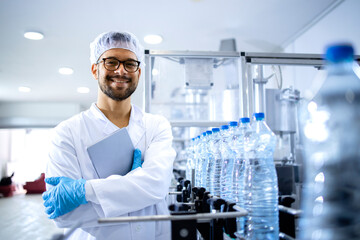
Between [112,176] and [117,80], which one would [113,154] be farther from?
[117,80]

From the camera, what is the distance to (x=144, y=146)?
1.18m

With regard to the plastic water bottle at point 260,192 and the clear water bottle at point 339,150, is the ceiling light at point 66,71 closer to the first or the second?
the plastic water bottle at point 260,192

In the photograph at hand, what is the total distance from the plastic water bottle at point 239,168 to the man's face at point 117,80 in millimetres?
520

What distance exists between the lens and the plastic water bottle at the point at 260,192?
0.76m

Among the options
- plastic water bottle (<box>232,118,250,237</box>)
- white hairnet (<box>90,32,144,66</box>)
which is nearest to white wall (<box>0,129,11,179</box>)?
white hairnet (<box>90,32,144,66</box>)

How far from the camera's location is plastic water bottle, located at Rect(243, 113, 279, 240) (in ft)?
2.50

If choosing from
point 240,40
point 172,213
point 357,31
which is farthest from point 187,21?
point 172,213

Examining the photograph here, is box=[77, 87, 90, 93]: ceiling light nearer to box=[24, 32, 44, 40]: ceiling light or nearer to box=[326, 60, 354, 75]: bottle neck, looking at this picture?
box=[24, 32, 44, 40]: ceiling light

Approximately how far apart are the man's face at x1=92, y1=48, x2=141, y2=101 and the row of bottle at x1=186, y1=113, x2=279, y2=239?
42 cm

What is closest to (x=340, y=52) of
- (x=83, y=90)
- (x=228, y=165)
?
(x=228, y=165)

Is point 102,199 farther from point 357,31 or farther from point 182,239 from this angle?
point 357,31

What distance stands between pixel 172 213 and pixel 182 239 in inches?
2.5

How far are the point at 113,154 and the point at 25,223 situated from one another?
4728 millimetres

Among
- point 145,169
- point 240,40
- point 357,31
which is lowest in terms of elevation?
point 145,169
